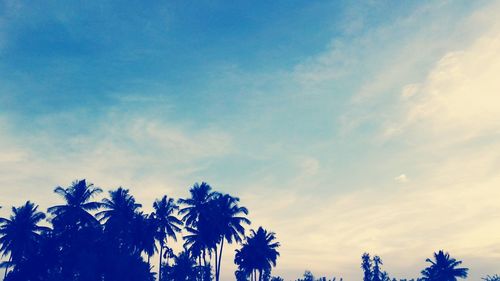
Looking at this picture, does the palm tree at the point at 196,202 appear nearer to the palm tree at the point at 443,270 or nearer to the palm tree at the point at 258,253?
the palm tree at the point at 258,253

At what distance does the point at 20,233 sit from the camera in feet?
161

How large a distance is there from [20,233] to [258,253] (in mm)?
33547

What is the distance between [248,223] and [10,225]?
32.0 metres

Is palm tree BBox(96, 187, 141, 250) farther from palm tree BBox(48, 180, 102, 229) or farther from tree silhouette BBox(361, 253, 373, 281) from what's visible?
tree silhouette BBox(361, 253, 373, 281)

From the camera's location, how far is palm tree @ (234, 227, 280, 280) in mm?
57438

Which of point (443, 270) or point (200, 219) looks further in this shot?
point (443, 270)

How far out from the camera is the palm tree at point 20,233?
48.6 m

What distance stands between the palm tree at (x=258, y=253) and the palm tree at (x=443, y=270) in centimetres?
2942

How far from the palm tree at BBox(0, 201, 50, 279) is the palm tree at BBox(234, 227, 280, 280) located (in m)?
28.3

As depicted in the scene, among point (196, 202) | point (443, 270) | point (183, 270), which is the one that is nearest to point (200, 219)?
point (196, 202)

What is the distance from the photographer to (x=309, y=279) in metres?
125

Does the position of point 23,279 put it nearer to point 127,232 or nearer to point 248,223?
point 127,232

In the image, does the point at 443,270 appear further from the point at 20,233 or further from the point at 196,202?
the point at 20,233

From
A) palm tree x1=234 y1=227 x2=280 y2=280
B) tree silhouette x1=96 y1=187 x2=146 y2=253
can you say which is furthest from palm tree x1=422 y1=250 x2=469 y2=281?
tree silhouette x1=96 y1=187 x2=146 y2=253
